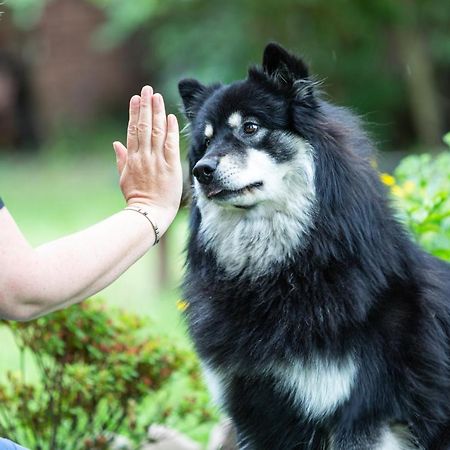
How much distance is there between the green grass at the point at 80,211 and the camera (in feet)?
24.3

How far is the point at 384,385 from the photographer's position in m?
3.25

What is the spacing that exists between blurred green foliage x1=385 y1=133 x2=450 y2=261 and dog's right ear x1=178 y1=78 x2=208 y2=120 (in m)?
0.89

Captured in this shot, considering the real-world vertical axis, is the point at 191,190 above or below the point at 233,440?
above

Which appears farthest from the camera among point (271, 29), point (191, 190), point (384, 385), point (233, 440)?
point (271, 29)

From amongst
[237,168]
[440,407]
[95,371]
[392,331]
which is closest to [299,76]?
[237,168]

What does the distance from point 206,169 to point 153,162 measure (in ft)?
2.42

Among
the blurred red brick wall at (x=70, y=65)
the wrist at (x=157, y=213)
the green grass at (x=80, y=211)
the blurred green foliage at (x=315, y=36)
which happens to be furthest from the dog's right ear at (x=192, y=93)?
the blurred red brick wall at (x=70, y=65)

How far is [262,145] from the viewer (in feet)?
11.2

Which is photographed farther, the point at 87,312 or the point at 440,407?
the point at 87,312

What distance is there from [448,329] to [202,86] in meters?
1.34

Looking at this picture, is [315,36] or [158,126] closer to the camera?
[158,126]

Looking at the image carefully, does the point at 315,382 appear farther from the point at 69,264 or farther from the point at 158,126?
the point at 69,264

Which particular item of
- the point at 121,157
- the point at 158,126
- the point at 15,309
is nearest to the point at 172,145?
the point at 158,126

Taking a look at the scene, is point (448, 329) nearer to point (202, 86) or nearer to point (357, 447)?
point (357, 447)
